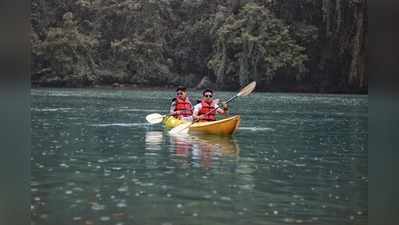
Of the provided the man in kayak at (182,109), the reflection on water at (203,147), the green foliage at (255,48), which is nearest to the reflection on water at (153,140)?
the reflection on water at (203,147)

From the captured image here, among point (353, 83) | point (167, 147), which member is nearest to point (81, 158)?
point (167, 147)

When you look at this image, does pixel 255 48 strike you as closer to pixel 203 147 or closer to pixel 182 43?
pixel 182 43

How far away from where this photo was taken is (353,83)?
19094mm

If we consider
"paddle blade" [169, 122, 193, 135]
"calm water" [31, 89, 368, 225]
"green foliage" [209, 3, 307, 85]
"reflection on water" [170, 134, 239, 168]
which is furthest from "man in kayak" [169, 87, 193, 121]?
"green foliage" [209, 3, 307, 85]

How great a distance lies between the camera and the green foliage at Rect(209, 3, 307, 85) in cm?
2088

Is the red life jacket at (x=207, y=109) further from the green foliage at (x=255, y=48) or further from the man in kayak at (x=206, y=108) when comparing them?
the green foliage at (x=255, y=48)

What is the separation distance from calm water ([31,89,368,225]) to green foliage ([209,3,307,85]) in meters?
10.7

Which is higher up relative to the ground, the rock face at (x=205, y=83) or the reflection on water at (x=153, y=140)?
the rock face at (x=205, y=83)

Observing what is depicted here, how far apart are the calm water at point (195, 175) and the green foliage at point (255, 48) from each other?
10675mm

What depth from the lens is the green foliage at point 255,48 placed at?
2088 centimetres

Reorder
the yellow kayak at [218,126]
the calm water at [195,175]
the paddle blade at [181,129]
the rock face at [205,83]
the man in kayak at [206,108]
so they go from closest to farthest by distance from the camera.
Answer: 1. the calm water at [195,175]
2. the yellow kayak at [218,126]
3. the man in kayak at [206,108]
4. the paddle blade at [181,129]
5. the rock face at [205,83]

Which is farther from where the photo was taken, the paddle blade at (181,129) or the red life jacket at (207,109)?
the paddle blade at (181,129)
